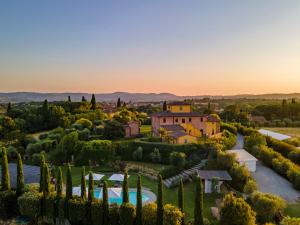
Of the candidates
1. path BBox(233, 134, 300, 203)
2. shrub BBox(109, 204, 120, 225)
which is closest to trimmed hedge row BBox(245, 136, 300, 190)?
path BBox(233, 134, 300, 203)

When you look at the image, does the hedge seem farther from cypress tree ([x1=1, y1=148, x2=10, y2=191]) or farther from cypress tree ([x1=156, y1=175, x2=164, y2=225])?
cypress tree ([x1=156, y1=175, x2=164, y2=225])

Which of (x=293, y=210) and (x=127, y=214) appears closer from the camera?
(x=127, y=214)

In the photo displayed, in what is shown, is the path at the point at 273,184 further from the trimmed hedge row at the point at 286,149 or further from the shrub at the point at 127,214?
the shrub at the point at 127,214

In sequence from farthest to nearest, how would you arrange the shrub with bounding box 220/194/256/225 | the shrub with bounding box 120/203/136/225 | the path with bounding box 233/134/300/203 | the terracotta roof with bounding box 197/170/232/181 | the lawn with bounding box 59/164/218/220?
the terracotta roof with bounding box 197/170/232/181 → the path with bounding box 233/134/300/203 → the lawn with bounding box 59/164/218/220 → the shrub with bounding box 120/203/136/225 → the shrub with bounding box 220/194/256/225

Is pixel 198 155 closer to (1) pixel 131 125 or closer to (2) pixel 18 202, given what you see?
(1) pixel 131 125

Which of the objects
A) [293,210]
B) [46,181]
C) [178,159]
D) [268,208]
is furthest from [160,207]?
[178,159]

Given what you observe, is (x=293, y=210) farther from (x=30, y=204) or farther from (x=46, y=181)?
(x=30, y=204)

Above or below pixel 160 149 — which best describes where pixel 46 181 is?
above
